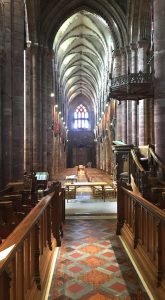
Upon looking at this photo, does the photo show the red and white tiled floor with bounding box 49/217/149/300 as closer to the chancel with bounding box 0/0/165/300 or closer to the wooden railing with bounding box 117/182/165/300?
the chancel with bounding box 0/0/165/300

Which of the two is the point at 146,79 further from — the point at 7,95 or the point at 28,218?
the point at 28,218

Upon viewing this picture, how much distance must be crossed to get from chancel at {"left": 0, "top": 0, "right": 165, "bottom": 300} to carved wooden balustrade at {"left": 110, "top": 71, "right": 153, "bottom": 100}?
4 centimetres

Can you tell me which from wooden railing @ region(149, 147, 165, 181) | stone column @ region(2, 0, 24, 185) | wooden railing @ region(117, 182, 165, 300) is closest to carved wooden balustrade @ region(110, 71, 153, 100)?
wooden railing @ region(149, 147, 165, 181)

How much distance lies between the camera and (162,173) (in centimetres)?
872

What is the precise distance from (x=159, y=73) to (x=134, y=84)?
2779mm

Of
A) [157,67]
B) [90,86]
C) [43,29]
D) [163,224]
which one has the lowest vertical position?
[163,224]

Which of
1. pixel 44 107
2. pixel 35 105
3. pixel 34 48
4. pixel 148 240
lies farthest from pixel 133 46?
pixel 148 240

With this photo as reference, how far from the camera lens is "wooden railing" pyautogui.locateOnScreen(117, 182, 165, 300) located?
142 inches

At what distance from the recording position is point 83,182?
15367mm

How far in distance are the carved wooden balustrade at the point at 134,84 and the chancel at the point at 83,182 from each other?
40 millimetres

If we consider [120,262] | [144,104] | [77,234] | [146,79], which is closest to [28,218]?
[120,262]

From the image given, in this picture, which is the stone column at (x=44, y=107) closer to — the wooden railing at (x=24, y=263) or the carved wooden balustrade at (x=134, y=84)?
the carved wooden balustrade at (x=134, y=84)

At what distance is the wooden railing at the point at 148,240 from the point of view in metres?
3.61

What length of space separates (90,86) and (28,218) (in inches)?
1806
